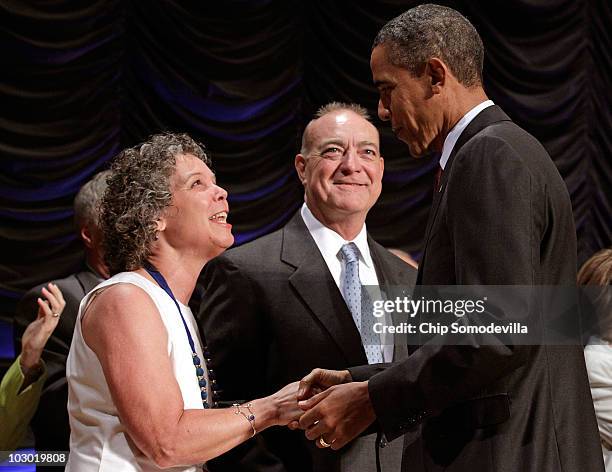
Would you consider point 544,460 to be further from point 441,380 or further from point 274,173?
point 274,173

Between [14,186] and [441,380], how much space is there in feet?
10.5

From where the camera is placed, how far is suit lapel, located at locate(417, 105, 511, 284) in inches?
73.0

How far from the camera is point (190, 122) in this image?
4.70 meters

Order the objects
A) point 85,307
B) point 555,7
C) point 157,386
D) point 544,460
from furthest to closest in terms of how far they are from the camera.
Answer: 1. point 555,7
2. point 85,307
3. point 157,386
4. point 544,460

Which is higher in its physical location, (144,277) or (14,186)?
(14,186)

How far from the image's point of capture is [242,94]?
4785 millimetres

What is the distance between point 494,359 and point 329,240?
1.22 m

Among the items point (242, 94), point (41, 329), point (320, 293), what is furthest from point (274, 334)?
point (242, 94)

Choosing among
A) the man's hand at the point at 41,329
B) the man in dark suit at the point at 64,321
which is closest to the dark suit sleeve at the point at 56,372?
the man in dark suit at the point at 64,321

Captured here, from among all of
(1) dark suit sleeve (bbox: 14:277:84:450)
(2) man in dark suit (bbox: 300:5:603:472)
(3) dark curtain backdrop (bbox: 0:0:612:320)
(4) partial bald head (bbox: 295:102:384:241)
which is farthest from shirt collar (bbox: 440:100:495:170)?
(3) dark curtain backdrop (bbox: 0:0:612:320)

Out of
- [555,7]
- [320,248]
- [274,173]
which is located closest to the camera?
[320,248]

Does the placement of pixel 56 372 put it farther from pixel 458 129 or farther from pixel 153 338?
pixel 458 129

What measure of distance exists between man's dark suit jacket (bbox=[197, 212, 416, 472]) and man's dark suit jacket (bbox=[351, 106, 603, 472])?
77cm

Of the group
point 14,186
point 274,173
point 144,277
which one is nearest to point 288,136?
point 274,173
